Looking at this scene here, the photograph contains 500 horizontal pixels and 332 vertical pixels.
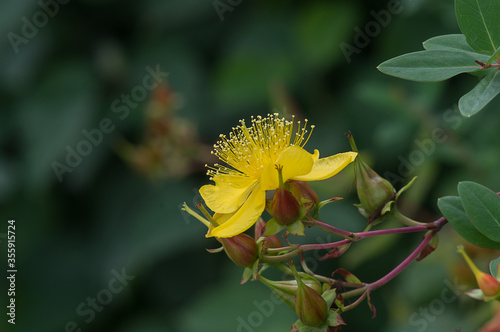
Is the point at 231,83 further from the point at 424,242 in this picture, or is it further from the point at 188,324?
the point at 424,242

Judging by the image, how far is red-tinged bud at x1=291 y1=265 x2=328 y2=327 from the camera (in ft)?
3.32

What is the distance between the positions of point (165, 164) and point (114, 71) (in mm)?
714

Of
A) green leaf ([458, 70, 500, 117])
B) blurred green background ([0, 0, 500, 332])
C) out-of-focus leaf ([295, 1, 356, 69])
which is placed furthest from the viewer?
out-of-focus leaf ([295, 1, 356, 69])

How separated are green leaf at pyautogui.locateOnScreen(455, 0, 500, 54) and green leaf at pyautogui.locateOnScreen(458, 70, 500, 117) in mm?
69

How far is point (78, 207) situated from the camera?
3.08m

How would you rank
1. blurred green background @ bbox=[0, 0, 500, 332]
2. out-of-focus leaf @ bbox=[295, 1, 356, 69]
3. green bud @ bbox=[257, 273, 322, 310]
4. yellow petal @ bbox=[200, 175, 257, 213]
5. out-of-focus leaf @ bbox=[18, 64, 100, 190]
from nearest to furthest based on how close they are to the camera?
green bud @ bbox=[257, 273, 322, 310] < yellow petal @ bbox=[200, 175, 257, 213] < blurred green background @ bbox=[0, 0, 500, 332] < out-of-focus leaf @ bbox=[295, 1, 356, 69] < out-of-focus leaf @ bbox=[18, 64, 100, 190]

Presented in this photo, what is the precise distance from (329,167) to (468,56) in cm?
33

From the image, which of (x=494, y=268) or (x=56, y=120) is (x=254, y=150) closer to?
(x=494, y=268)

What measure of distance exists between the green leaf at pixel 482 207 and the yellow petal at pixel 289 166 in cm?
28

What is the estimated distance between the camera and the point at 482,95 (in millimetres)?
988

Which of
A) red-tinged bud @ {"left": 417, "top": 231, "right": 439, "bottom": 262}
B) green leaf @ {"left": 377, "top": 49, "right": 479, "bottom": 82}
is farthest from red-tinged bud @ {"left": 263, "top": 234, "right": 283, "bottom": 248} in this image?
green leaf @ {"left": 377, "top": 49, "right": 479, "bottom": 82}

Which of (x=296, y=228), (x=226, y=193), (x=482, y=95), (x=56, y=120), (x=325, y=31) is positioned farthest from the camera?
(x=56, y=120)

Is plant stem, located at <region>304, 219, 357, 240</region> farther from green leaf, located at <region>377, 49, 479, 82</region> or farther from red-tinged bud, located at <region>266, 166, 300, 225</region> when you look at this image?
green leaf, located at <region>377, 49, 479, 82</region>

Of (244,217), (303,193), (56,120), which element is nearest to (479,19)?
(303,193)
